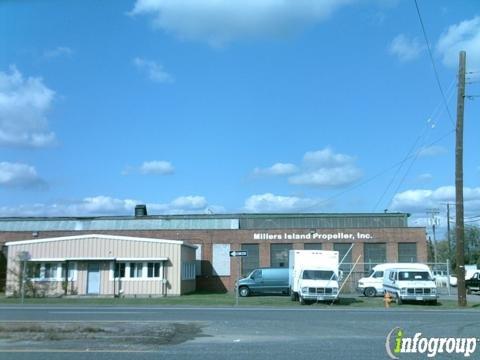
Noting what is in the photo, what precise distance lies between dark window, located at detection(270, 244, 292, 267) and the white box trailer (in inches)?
720

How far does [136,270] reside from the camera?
140 ft

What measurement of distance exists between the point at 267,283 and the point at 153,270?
25.7ft

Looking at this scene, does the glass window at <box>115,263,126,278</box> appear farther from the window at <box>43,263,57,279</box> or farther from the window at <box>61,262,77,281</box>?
the window at <box>43,263,57,279</box>

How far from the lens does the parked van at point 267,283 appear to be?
137 ft

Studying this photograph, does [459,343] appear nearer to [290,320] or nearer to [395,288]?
[290,320]

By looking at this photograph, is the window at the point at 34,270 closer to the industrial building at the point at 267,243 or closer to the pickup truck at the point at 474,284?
the industrial building at the point at 267,243

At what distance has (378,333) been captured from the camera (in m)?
15.2

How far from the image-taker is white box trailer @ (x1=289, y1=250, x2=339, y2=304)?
2984cm

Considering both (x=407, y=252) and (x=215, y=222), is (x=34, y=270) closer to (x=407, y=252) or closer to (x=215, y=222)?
(x=215, y=222)

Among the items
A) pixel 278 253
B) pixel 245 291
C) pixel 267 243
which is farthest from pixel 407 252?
pixel 245 291

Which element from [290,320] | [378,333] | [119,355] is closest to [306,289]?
[290,320]

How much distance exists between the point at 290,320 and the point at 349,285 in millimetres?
29328

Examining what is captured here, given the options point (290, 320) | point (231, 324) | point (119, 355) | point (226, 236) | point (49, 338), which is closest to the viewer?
point (119, 355)

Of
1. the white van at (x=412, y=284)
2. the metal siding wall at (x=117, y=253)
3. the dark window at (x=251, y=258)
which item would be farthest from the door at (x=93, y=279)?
the white van at (x=412, y=284)
